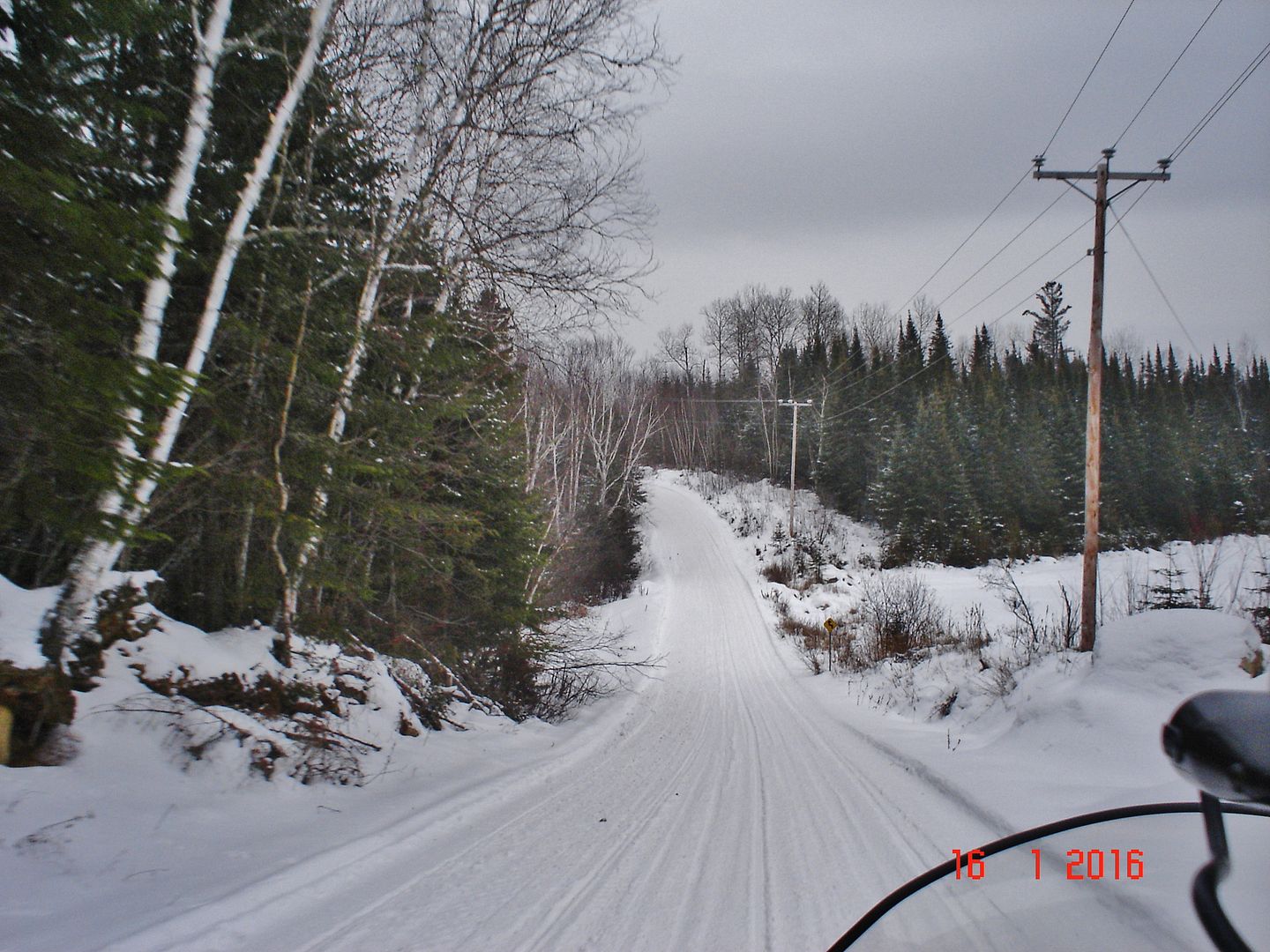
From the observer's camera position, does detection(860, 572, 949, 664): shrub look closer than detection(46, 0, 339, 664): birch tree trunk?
No

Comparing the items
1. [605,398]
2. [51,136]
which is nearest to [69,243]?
[51,136]

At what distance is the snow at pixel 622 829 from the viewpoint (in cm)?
129

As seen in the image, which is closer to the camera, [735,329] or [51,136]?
[51,136]

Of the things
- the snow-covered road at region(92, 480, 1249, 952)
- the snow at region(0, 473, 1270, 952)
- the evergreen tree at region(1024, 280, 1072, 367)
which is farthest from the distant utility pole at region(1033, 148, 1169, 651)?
the evergreen tree at region(1024, 280, 1072, 367)

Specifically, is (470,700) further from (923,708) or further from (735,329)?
(735,329)

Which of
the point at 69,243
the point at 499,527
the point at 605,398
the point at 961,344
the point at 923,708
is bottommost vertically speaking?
the point at 923,708

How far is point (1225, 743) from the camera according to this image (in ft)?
2.64

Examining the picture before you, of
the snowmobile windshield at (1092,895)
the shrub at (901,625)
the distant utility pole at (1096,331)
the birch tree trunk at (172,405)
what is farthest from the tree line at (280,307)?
the distant utility pole at (1096,331)

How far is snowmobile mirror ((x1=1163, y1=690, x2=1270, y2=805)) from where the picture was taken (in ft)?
2.55

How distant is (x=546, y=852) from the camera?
13.8 ft

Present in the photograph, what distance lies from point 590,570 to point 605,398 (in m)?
7.60

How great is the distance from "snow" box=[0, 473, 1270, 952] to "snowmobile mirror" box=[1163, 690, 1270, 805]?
27 cm

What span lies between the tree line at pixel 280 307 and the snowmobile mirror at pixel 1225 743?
467 centimetres

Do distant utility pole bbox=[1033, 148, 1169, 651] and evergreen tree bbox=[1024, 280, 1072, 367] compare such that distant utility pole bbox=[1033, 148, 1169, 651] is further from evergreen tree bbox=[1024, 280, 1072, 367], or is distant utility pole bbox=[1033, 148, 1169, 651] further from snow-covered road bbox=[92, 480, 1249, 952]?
evergreen tree bbox=[1024, 280, 1072, 367]
